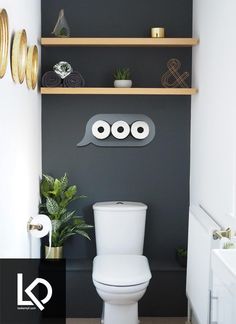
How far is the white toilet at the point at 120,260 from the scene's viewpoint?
11.7 ft

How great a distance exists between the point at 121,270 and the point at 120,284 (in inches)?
6.4

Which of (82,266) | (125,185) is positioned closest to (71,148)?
(125,185)

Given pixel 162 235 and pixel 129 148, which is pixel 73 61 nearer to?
pixel 129 148

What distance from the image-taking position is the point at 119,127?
439 centimetres

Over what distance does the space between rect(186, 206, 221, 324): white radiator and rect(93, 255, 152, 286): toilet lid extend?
0.29 meters

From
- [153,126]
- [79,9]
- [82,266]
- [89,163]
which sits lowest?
[82,266]

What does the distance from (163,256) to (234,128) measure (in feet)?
5.51

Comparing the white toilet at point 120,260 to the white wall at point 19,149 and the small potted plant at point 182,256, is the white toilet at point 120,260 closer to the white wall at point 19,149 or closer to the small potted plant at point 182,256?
the small potted plant at point 182,256

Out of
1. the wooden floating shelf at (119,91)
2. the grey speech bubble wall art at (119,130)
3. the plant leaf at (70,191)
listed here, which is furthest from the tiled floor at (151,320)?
the wooden floating shelf at (119,91)

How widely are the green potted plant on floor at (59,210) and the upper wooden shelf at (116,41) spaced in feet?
3.08

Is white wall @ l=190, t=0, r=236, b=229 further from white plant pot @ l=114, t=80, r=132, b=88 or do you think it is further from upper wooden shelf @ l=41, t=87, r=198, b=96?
white plant pot @ l=114, t=80, r=132, b=88

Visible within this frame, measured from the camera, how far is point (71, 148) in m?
4.42

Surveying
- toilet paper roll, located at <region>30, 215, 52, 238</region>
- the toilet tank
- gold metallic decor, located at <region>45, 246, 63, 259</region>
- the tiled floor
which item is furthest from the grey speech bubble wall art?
the tiled floor

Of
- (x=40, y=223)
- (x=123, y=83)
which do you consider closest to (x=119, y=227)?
(x=40, y=223)
